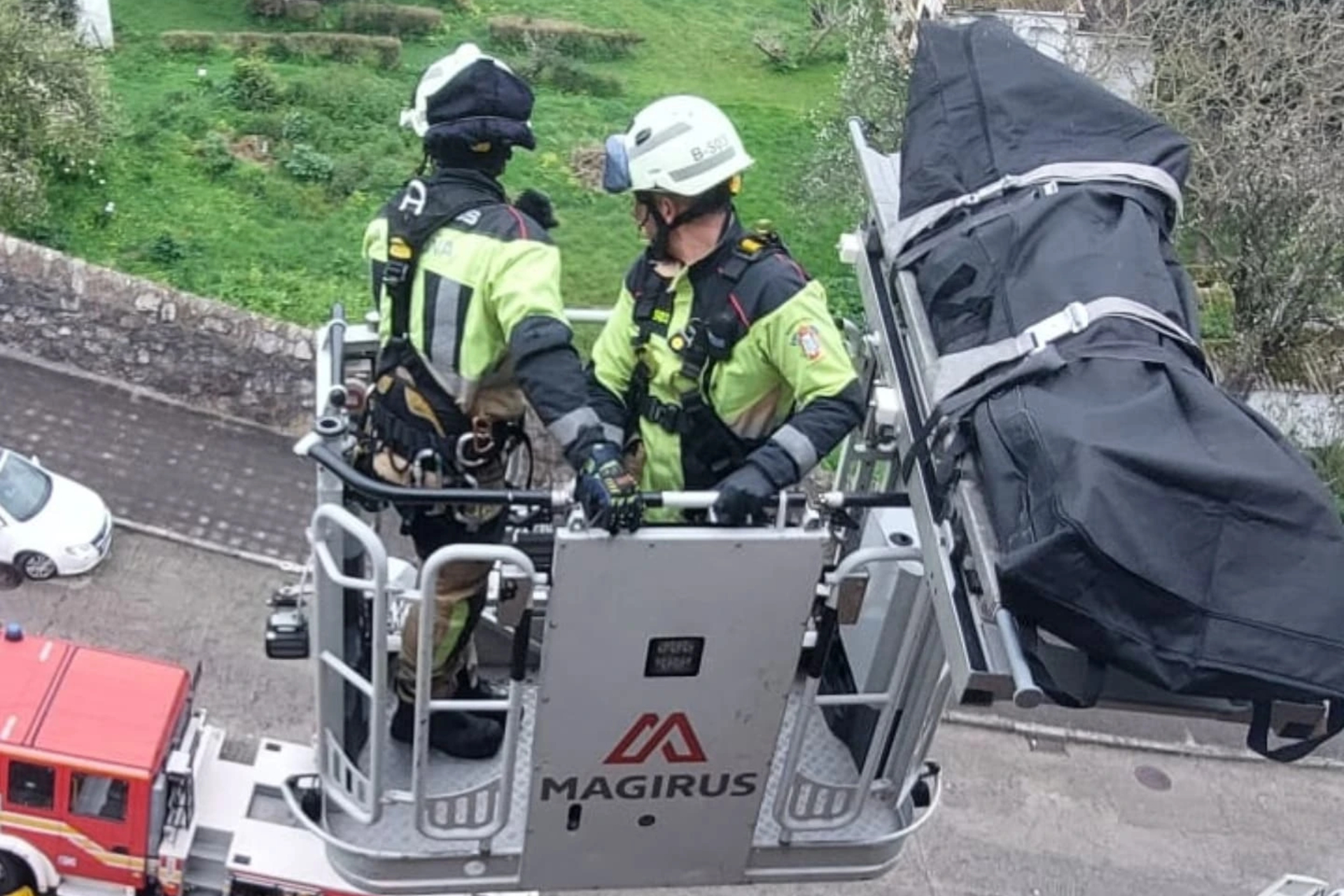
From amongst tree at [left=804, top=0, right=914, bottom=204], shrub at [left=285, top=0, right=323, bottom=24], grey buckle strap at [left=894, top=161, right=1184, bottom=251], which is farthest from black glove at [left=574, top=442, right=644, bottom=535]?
shrub at [left=285, top=0, right=323, bottom=24]

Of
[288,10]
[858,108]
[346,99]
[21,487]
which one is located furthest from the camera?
[288,10]

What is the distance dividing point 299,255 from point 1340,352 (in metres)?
10.7

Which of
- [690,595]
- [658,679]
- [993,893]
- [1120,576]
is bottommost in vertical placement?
[993,893]

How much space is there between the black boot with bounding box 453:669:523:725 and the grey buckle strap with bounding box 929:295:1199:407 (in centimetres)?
244

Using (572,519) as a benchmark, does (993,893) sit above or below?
below

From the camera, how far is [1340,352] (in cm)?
1766

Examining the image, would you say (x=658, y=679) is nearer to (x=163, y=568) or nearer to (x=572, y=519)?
(x=572, y=519)

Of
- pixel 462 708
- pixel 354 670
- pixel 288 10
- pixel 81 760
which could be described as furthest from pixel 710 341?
pixel 288 10

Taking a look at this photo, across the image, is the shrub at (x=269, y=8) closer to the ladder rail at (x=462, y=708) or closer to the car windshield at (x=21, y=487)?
the car windshield at (x=21, y=487)

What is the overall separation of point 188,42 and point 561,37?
16.6 feet

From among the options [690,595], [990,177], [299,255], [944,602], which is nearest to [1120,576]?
[944,602]

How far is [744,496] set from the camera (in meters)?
5.43

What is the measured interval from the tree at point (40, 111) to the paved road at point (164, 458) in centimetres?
171

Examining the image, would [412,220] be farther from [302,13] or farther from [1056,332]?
[302,13]
